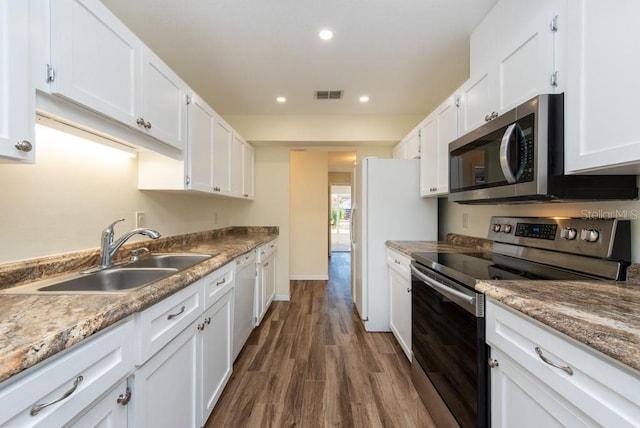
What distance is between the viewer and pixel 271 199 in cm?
371

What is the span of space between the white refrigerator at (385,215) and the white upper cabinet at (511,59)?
85cm

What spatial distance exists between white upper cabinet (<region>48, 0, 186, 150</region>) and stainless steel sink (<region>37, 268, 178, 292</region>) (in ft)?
2.38

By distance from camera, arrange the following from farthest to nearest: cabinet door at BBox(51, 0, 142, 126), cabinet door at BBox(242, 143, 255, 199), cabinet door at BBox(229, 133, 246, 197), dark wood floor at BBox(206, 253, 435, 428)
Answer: cabinet door at BBox(242, 143, 255, 199) < cabinet door at BBox(229, 133, 246, 197) < dark wood floor at BBox(206, 253, 435, 428) < cabinet door at BBox(51, 0, 142, 126)

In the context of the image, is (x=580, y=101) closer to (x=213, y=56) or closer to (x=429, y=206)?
(x=429, y=206)

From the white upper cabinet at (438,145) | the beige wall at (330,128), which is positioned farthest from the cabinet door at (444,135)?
the beige wall at (330,128)

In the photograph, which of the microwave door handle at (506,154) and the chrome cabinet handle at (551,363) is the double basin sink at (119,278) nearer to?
the chrome cabinet handle at (551,363)

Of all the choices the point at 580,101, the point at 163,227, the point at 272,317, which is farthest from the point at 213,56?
the point at 272,317

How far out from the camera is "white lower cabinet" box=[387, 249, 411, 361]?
6.82 feet

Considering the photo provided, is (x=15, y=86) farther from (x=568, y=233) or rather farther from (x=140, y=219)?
(x=568, y=233)

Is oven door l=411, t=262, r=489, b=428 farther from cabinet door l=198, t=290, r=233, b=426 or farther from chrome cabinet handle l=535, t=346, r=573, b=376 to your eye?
cabinet door l=198, t=290, r=233, b=426

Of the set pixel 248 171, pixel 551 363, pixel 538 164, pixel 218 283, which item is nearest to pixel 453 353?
pixel 551 363

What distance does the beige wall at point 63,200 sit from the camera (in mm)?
1097

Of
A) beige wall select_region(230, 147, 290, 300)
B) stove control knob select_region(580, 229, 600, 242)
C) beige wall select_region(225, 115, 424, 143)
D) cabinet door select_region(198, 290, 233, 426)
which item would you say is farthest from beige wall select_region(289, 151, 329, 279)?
stove control knob select_region(580, 229, 600, 242)

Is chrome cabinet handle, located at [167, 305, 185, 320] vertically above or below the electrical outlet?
below
